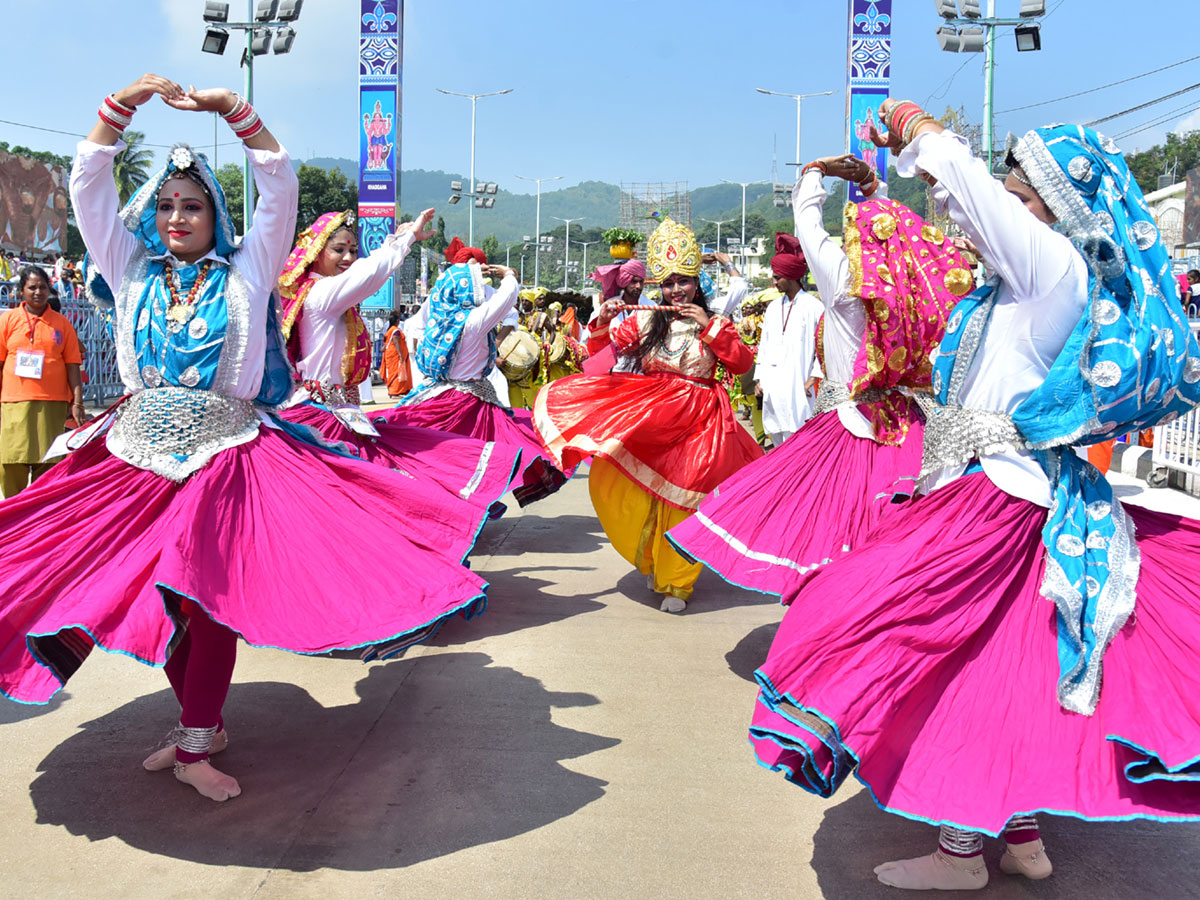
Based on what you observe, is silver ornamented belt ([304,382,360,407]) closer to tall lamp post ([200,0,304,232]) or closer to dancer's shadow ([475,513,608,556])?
dancer's shadow ([475,513,608,556])

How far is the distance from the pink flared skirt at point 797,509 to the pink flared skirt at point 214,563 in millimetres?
1378

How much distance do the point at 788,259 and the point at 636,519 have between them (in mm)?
1795

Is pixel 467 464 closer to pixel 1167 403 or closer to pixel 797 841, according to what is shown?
pixel 797 841

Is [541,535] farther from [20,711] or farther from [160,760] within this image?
[160,760]

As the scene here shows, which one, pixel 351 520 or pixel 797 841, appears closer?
pixel 797 841

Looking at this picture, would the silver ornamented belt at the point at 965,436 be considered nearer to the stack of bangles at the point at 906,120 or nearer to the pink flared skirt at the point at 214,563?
the stack of bangles at the point at 906,120

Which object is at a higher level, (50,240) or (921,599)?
(50,240)

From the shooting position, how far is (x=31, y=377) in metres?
7.20

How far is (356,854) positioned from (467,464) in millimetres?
2425

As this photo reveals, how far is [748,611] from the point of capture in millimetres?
5781

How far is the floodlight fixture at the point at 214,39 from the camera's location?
19031mm

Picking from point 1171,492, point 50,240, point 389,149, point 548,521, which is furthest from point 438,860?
point 50,240

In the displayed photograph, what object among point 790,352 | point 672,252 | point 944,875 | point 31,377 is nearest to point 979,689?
point 944,875

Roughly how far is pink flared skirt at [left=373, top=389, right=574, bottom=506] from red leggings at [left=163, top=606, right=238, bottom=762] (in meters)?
3.46
